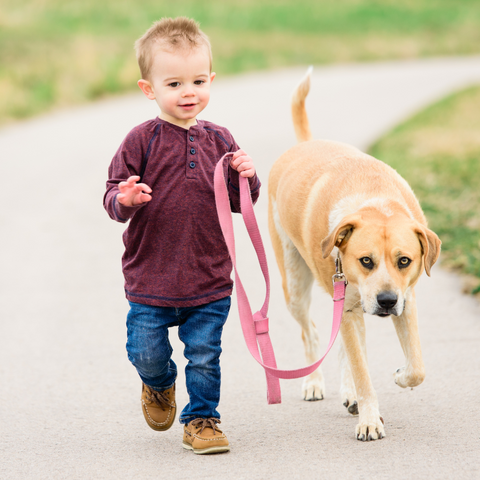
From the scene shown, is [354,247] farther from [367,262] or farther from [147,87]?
[147,87]

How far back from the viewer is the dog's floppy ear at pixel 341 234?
3703 mm

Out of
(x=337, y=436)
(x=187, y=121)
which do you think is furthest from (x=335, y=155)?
(x=337, y=436)

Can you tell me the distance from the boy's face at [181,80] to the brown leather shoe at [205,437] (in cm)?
142

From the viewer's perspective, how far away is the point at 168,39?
3635mm

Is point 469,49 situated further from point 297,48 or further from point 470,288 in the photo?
point 470,288

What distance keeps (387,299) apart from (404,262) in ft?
0.69

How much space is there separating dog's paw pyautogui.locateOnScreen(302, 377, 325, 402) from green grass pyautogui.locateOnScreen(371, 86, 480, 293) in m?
2.06

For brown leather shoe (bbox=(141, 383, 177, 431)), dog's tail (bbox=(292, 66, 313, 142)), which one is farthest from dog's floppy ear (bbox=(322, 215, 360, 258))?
dog's tail (bbox=(292, 66, 313, 142))

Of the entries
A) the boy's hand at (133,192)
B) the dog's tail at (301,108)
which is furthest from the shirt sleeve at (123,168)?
the dog's tail at (301,108)

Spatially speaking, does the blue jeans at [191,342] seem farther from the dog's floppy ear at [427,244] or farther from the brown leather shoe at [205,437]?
the dog's floppy ear at [427,244]

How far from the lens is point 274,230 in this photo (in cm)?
504

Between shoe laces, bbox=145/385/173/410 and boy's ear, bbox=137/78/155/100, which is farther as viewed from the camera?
shoe laces, bbox=145/385/173/410

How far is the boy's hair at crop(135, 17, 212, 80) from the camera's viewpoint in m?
3.63

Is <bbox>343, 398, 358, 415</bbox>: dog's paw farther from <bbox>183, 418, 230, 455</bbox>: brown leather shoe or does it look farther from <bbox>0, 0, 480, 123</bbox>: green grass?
<bbox>0, 0, 480, 123</bbox>: green grass
